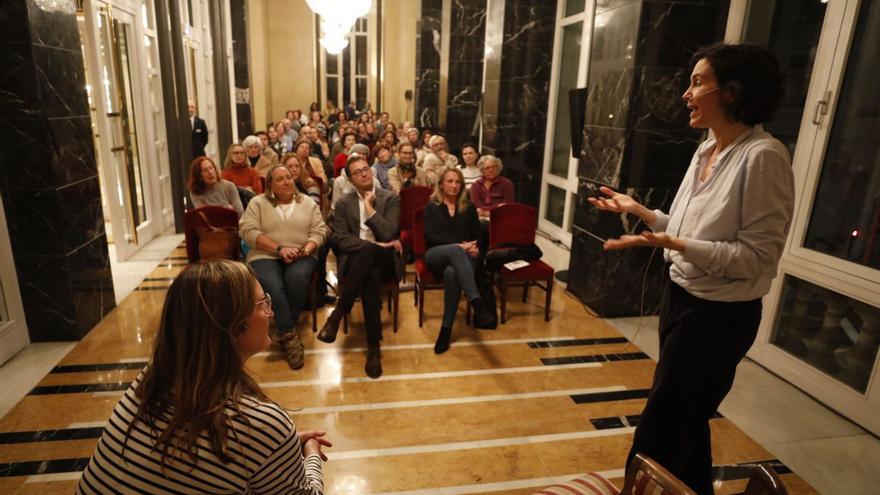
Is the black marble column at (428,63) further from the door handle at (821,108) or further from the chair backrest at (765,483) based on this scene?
the chair backrest at (765,483)

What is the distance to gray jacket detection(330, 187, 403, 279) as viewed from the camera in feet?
12.3

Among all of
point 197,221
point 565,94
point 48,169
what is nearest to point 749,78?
point 197,221

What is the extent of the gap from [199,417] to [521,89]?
649 cm

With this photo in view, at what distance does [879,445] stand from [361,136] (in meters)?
9.33

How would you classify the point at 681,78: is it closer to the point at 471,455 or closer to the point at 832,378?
the point at 832,378

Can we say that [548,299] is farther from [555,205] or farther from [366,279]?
[555,205]

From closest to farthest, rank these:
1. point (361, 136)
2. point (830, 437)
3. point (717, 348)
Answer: point (717, 348) → point (830, 437) → point (361, 136)

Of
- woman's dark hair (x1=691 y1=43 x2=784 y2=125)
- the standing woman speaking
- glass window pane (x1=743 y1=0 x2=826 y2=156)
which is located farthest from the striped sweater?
glass window pane (x1=743 y1=0 x2=826 y2=156)

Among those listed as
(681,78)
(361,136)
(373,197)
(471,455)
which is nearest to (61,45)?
(373,197)

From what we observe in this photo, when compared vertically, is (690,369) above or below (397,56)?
below

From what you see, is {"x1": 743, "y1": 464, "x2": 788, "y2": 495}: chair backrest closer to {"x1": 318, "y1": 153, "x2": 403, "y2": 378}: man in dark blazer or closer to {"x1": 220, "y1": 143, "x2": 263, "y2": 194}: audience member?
{"x1": 318, "y1": 153, "x2": 403, "y2": 378}: man in dark blazer

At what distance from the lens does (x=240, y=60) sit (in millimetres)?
12984

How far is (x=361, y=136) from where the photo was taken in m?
10.6

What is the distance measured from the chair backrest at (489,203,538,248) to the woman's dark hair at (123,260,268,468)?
3.14 m
